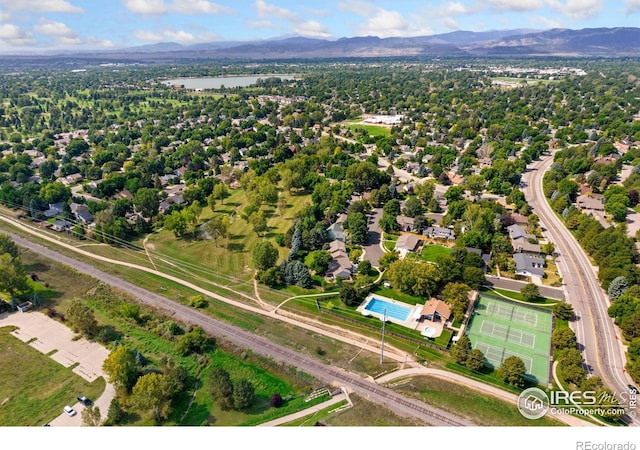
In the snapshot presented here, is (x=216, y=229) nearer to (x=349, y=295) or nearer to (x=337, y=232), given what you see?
(x=337, y=232)

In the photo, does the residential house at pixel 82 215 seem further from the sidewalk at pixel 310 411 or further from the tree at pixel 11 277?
the sidewalk at pixel 310 411

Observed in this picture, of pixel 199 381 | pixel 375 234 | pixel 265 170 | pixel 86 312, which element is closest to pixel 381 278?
pixel 375 234

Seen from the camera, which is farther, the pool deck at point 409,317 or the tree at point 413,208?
the tree at point 413,208

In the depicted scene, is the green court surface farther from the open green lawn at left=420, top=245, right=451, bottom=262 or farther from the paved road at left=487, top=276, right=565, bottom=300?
the open green lawn at left=420, top=245, right=451, bottom=262

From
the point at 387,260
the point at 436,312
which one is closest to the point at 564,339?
the point at 436,312

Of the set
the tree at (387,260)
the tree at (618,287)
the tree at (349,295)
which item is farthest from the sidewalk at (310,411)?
the tree at (618,287)

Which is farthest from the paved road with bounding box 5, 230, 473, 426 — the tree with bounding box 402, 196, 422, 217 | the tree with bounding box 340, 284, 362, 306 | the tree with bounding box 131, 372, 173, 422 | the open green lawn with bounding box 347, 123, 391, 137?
the open green lawn with bounding box 347, 123, 391, 137
